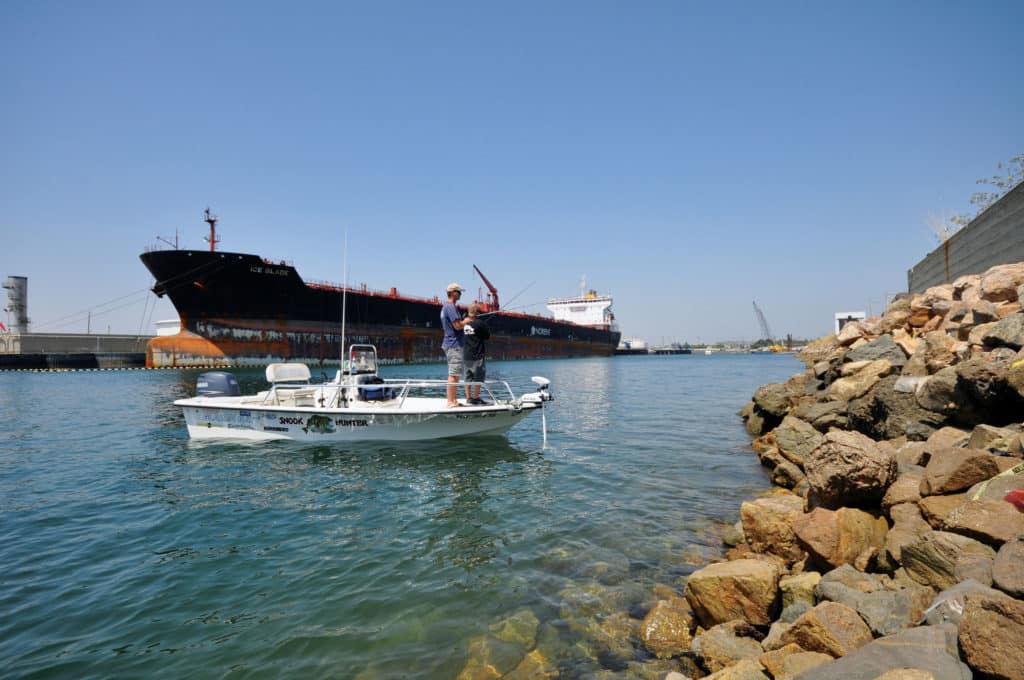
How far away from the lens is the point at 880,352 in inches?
360

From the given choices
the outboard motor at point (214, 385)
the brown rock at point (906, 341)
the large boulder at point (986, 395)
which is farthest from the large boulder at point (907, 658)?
the outboard motor at point (214, 385)

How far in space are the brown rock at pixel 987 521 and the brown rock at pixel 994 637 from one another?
3.55 ft

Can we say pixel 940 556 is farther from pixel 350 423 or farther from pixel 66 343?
pixel 66 343

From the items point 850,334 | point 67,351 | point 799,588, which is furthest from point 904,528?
point 67,351

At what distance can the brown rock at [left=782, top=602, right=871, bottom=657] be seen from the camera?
253cm

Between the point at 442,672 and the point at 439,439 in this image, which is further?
the point at 439,439

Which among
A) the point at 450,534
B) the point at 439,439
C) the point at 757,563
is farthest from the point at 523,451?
the point at 757,563

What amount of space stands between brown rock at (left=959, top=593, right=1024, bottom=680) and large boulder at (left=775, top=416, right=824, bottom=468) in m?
5.25

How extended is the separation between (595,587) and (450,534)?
1846 mm

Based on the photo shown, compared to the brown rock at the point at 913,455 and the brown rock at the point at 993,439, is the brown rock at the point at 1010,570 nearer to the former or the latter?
the brown rock at the point at 993,439

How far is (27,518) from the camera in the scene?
600 cm

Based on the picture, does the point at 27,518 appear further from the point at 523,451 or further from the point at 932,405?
the point at 932,405

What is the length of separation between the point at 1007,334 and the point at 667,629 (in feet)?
19.4

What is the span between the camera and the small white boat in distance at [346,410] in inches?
359
